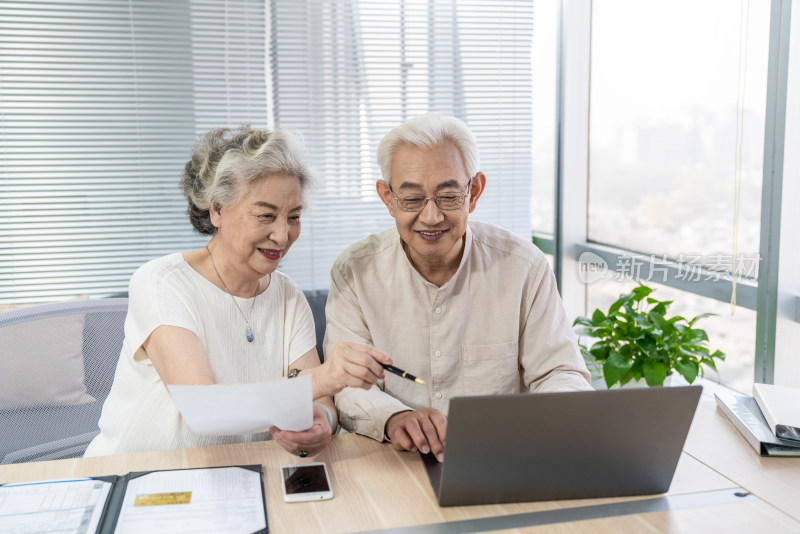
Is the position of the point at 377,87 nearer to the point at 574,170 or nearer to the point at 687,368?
the point at 574,170

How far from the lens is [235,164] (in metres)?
1.69

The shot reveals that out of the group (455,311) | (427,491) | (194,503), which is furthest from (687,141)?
(194,503)

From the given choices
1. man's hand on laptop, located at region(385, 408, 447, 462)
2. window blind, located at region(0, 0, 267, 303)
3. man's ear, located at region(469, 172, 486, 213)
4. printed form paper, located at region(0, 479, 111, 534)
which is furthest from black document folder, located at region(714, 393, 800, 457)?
window blind, located at region(0, 0, 267, 303)

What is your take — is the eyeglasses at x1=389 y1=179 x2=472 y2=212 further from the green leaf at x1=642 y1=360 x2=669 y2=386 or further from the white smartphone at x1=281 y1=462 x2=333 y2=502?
the green leaf at x1=642 y1=360 x2=669 y2=386

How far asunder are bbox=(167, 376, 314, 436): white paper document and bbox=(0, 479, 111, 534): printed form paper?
0.69 feet

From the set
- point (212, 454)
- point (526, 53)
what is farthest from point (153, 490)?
point (526, 53)

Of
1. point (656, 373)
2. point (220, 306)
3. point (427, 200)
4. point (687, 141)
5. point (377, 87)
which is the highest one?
point (377, 87)

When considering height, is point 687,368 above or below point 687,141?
below

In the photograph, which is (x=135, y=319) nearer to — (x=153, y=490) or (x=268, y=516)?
(x=153, y=490)

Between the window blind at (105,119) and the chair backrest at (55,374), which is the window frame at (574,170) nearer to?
the window blind at (105,119)

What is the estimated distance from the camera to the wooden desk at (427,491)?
1.19m

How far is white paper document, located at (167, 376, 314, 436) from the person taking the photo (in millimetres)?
1223

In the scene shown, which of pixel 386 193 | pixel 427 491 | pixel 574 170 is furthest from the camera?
pixel 574 170

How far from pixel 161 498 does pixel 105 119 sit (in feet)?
7.82
